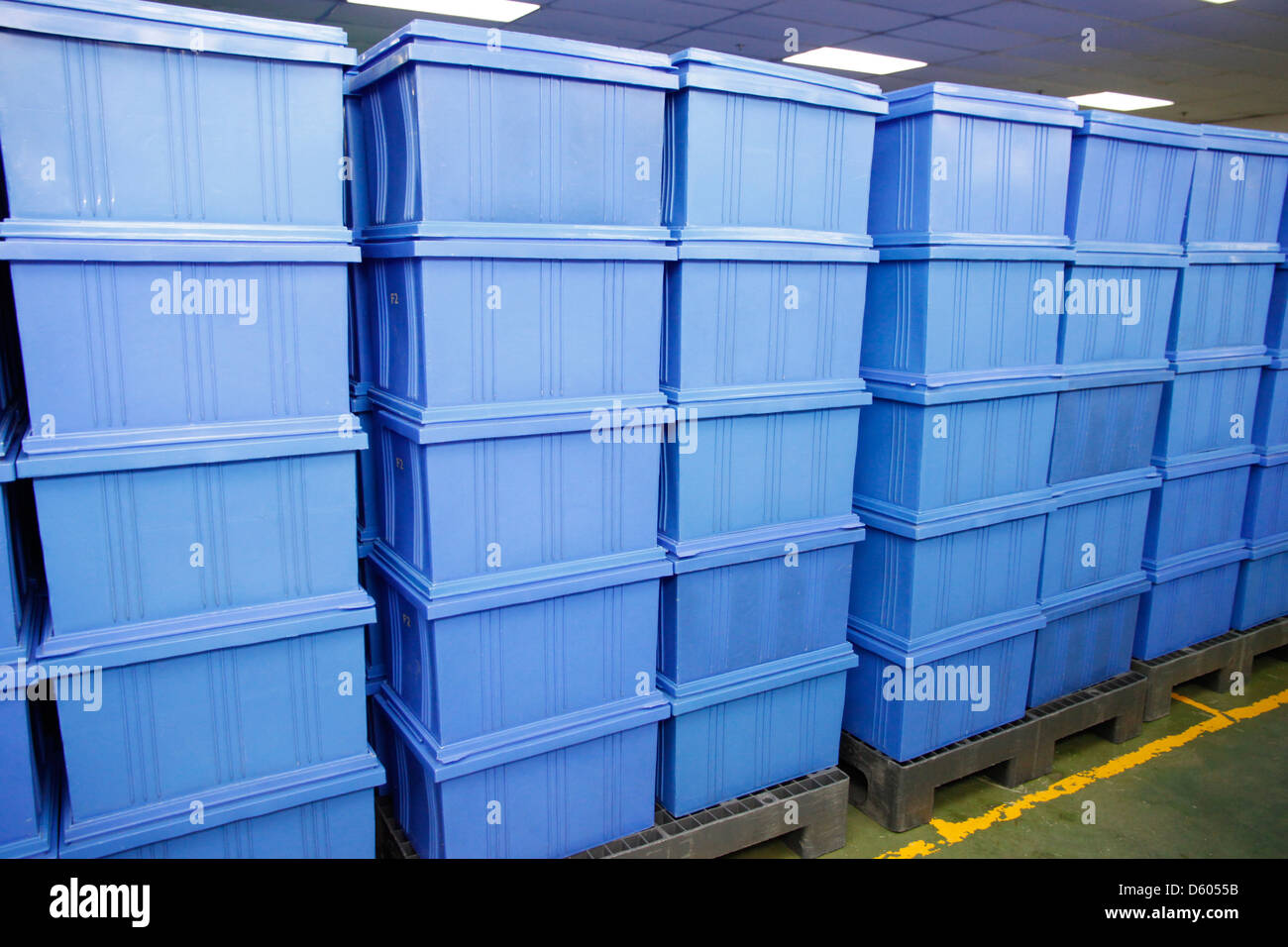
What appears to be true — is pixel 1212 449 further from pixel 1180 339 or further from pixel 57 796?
pixel 57 796

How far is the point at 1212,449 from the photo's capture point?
15.8 ft

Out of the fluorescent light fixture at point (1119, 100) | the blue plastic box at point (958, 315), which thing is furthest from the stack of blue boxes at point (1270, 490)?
the fluorescent light fixture at point (1119, 100)

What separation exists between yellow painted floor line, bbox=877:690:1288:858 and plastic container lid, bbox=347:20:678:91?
3049 millimetres

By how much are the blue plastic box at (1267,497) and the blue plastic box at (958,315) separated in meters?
2.10

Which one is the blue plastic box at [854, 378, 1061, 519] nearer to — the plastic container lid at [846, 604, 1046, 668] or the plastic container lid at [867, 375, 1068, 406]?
the plastic container lid at [867, 375, 1068, 406]

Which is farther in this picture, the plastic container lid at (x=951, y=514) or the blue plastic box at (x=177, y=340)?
the plastic container lid at (x=951, y=514)

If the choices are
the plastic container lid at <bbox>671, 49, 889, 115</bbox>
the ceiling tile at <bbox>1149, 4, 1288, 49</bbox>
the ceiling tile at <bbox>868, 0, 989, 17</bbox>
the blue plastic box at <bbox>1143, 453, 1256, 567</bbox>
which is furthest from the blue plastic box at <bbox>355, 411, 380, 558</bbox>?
the ceiling tile at <bbox>1149, 4, 1288, 49</bbox>

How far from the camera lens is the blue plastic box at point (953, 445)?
11.7ft

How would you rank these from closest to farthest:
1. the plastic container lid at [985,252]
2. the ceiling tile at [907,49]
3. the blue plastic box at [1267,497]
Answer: the plastic container lid at [985,252]
the blue plastic box at [1267,497]
the ceiling tile at [907,49]

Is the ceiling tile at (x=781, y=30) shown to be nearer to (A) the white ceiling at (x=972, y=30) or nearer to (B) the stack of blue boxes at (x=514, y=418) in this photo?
(A) the white ceiling at (x=972, y=30)

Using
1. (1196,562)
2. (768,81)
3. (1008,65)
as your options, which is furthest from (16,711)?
(1008,65)
